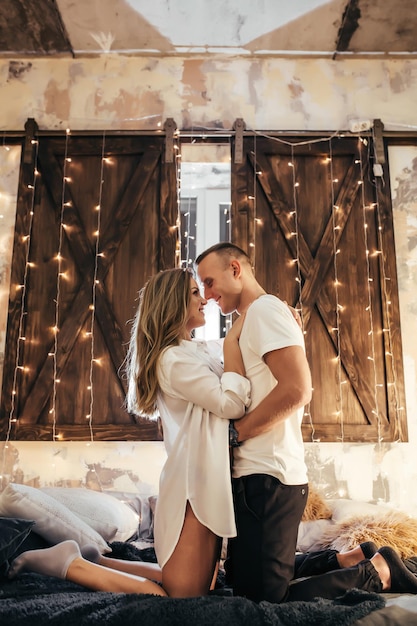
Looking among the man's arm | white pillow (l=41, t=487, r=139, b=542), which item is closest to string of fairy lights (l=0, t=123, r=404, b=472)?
white pillow (l=41, t=487, r=139, b=542)

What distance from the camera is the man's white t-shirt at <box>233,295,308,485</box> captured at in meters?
1.89

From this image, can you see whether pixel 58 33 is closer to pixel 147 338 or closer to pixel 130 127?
pixel 130 127

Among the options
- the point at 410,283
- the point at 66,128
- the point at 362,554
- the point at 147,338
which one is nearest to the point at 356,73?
the point at 410,283

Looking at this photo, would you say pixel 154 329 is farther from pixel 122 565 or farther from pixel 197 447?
pixel 122 565

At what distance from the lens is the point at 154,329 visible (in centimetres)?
220

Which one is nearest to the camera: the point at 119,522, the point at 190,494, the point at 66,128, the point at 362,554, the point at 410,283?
the point at 190,494

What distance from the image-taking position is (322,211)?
4.43m

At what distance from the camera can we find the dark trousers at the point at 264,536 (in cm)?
178

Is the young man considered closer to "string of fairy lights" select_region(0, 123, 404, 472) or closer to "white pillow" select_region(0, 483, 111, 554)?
"white pillow" select_region(0, 483, 111, 554)

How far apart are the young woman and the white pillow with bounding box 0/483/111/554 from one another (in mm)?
147

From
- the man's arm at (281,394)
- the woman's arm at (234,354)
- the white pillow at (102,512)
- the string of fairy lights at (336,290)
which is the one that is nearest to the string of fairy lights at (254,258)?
the string of fairy lights at (336,290)

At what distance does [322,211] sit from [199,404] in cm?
283

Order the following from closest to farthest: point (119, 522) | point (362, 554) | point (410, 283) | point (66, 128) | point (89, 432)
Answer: point (362, 554) → point (119, 522) → point (89, 432) → point (410, 283) → point (66, 128)

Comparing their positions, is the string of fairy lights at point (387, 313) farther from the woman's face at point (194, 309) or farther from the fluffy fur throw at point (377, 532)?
the woman's face at point (194, 309)
